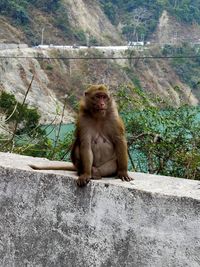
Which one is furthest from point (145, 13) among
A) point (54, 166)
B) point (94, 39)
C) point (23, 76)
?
point (54, 166)

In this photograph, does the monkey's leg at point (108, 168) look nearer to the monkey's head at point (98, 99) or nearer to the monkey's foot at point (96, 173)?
the monkey's foot at point (96, 173)

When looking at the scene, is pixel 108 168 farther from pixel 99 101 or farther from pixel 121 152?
pixel 99 101

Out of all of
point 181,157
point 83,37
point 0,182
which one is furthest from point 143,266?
point 83,37

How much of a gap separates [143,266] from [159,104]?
211 inches

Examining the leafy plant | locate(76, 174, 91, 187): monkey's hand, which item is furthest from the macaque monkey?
the leafy plant

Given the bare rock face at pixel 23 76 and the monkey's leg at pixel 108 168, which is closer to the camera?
the monkey's leg at pixel 108 168

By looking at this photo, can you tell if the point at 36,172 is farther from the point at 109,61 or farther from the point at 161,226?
the point at 109,61

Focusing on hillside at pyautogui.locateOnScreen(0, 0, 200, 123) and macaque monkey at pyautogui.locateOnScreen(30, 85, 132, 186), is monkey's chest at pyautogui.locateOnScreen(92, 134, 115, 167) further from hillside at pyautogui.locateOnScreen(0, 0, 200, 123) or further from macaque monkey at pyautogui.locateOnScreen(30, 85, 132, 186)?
hillside at pyautogui.locateOnScreen(0, 0, 200, 123)

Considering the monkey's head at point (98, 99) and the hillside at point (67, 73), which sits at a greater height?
the hillside at point (67, 73)

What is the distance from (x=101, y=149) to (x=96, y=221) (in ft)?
2.13

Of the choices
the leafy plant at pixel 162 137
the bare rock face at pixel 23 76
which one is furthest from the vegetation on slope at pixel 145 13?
the leafy plant at pixel 162 137

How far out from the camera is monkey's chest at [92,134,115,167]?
391 centimetres

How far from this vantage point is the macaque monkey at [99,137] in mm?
3832

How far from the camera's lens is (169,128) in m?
7.12
